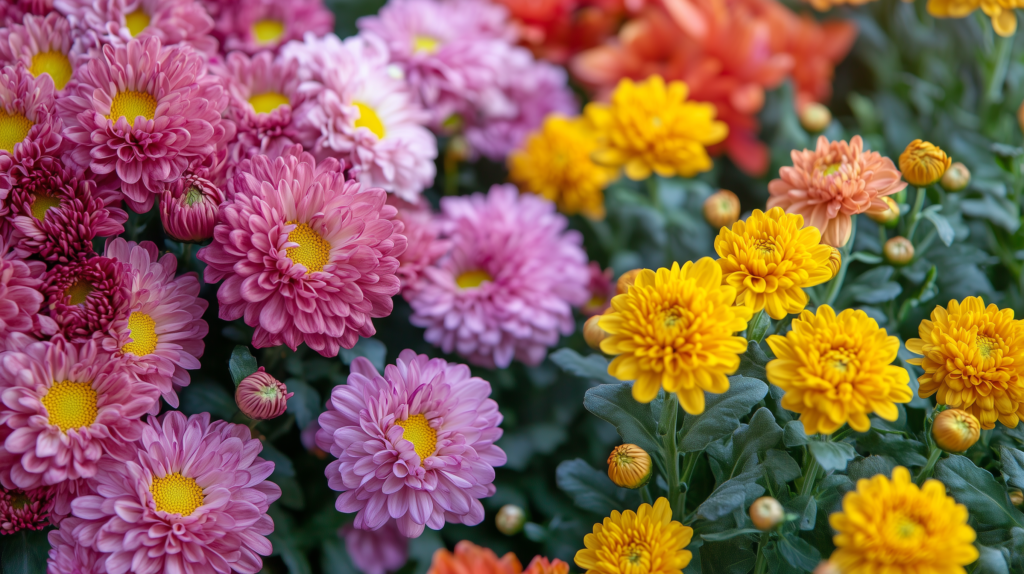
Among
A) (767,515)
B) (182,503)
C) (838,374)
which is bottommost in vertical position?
(182,503)

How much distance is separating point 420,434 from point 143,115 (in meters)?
0.50

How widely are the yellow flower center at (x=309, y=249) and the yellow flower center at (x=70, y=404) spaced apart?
0.25 metres

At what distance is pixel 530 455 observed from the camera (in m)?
1.05

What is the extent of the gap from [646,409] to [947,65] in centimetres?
108

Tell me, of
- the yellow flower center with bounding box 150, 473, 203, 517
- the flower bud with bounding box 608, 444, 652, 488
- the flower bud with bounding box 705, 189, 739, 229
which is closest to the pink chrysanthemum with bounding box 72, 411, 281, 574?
the yellow flower center with bounding box 150, 473, 203, 517

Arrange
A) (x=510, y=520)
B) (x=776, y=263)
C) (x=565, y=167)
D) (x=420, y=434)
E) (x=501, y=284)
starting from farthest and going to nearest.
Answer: (x=565, y=167) → (x=501, y=284) → (x=510, y=520) → (x=420, y=434) → (x=776, y=263)

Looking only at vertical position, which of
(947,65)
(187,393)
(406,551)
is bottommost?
(406,551)

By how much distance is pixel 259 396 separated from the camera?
70 centimetres

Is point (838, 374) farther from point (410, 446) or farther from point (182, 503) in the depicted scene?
point (182, 503)

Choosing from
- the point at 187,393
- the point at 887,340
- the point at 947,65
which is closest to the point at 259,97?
the point at 187,393

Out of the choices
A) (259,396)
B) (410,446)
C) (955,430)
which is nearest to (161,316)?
(259,396)

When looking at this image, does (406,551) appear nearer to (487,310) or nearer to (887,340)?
(487,310)

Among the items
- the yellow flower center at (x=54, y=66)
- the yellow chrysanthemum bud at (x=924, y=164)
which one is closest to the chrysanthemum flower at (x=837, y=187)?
the yellow chrysanthemum bud at (x=924, y=164)

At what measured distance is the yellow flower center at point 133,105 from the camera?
779mm
